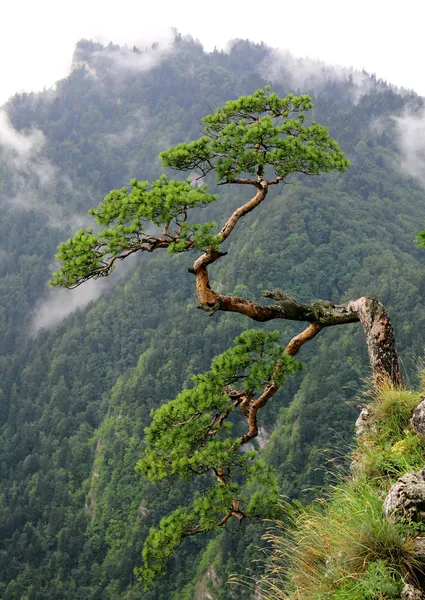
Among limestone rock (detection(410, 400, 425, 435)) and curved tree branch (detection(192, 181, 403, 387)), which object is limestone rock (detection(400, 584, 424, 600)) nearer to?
limestone rock (detection(410, 400, 425, 435))

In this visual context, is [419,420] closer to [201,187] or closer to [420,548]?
[420,548]

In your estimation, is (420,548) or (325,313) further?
(325,313)

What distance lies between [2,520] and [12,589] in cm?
1755

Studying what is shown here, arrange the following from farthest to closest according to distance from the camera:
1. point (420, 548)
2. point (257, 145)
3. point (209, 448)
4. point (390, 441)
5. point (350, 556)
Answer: point (257, 145) → point (209, 448) → point (390, 441) → point (350, 556) → point (420, 548)

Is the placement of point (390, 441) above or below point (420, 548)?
above

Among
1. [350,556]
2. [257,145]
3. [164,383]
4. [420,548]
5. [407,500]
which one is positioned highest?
[164,383]

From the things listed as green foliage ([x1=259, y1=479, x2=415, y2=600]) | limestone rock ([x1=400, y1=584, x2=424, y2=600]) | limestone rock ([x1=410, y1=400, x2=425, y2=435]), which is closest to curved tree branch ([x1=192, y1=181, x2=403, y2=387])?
limestone rock ([x1=410, y1=400, x2=425, y2=435])

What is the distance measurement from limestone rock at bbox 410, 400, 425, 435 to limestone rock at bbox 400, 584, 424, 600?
2.21 metres

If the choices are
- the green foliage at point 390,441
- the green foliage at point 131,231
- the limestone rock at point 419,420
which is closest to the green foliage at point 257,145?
the green foliage at point 131,231

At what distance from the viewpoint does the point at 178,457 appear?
27.7ft

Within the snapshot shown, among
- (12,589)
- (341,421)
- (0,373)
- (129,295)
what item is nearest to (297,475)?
(341,421)

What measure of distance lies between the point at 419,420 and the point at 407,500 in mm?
1787

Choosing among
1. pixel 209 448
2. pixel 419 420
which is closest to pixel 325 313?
pixel 209 448

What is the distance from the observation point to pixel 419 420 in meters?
6.05
